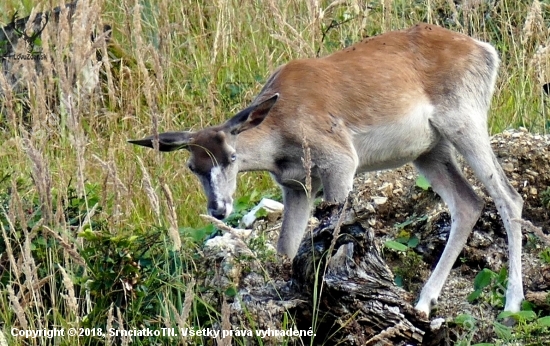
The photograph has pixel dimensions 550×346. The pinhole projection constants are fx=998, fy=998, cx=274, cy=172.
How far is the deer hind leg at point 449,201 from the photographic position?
19.9ft

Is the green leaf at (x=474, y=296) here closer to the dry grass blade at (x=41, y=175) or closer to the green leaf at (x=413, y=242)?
the green leaf at (x=413, y=242)

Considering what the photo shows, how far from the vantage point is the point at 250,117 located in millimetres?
6418

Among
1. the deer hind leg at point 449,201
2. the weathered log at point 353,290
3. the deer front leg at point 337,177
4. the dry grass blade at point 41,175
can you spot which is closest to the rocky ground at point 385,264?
the weathered log at point 353,290

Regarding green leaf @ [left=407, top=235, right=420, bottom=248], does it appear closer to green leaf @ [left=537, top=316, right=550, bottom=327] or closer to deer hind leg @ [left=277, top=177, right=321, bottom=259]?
deer hind leg @ [left=277, top=177, right=321, bottom=259]

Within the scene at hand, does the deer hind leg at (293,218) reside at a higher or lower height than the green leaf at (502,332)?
lower

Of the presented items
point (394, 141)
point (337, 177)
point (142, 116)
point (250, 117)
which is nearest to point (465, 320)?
point (337, 177)

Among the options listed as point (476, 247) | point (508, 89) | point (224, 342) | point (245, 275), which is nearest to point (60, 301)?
point (245, 275)

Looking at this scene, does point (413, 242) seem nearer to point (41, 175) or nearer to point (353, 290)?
point (353, 290)

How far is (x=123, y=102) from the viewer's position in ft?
28.9

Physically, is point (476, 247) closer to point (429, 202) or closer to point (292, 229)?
point (429, 202)

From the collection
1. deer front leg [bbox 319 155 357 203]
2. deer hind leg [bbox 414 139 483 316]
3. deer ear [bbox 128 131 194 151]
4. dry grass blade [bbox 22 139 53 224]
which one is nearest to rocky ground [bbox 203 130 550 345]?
deer hind leg [bbox 414 139 483 316]

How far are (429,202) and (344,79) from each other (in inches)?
42.4

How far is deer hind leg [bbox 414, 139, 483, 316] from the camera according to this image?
6.06 metres

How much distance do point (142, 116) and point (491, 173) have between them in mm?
3350
